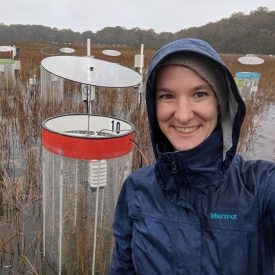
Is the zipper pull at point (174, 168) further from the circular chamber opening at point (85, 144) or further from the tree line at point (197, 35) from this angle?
the tree line at point (197, 35)

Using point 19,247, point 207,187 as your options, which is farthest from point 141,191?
point 19,247

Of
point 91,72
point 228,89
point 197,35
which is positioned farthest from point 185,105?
point 197,35

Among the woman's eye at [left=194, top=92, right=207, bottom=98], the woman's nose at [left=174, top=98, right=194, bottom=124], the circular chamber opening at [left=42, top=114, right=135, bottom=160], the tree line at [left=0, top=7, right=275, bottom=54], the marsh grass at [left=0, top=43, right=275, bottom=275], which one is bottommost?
the marsh grass at [left=0, top=43, right=275, bottom=275]

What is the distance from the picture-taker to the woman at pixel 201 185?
35.5 inches

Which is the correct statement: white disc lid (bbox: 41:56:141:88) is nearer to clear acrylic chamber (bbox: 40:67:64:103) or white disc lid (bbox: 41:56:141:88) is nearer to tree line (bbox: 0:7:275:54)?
clear acrylic chamber (bbox: 40:67:64:103)

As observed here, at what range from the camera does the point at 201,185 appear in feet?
3.09

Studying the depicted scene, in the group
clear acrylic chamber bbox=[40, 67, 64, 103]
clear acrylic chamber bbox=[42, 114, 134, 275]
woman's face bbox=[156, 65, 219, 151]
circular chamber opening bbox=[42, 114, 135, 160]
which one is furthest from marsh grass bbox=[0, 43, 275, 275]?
woman's face bbox=[156, 65, 219, 151]

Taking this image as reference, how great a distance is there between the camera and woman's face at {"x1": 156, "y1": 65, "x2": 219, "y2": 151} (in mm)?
950

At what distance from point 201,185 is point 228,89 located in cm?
33

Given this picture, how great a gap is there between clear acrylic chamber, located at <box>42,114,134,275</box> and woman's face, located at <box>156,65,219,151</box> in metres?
0.85

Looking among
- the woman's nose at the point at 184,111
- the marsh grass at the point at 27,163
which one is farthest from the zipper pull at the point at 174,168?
the marsh grass at the point at 27,163

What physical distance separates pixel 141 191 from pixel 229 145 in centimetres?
35

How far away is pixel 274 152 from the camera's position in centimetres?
559

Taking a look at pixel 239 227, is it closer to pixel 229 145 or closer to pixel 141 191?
pixel 229 145
